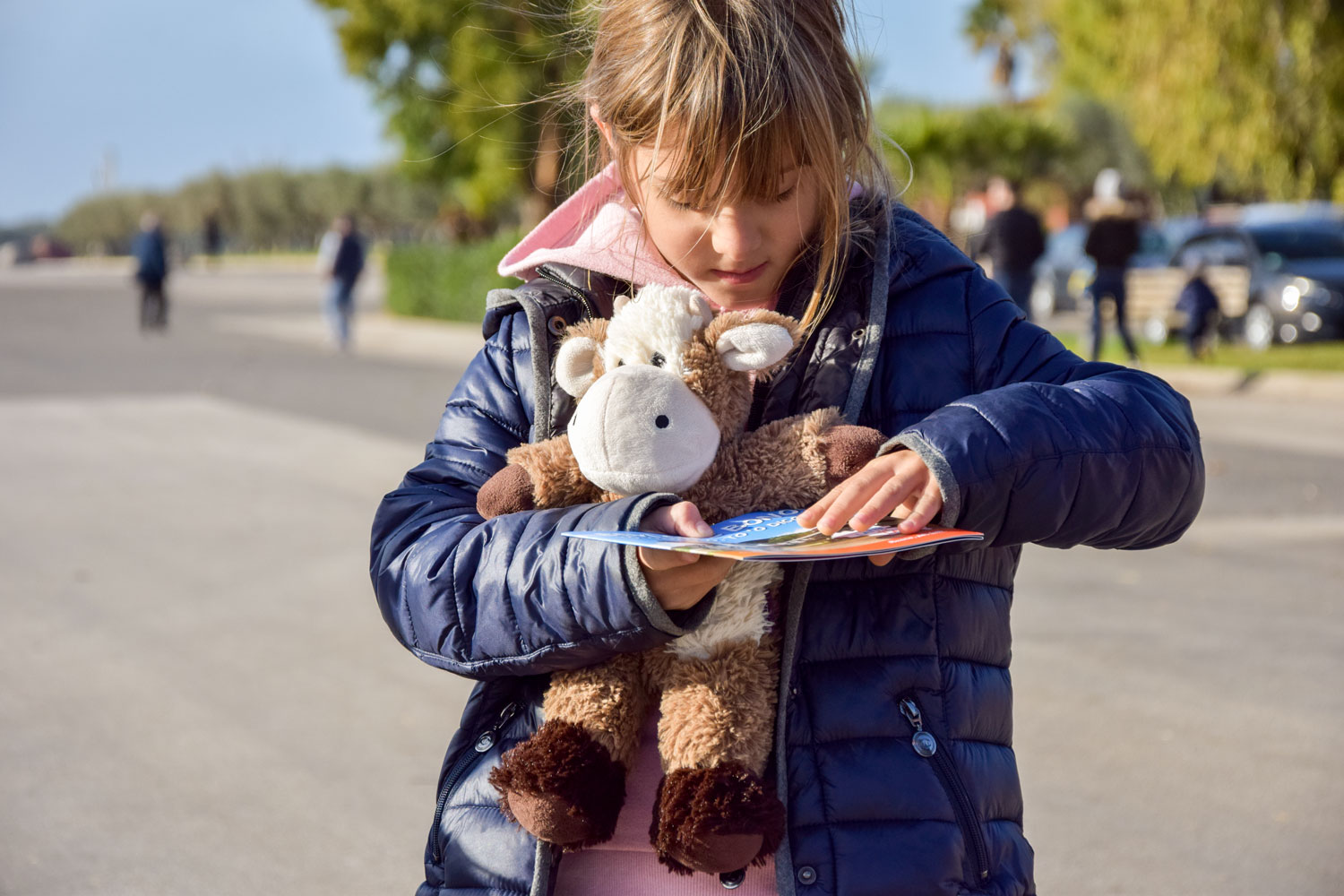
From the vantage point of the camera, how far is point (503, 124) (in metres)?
21.2

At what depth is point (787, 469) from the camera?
4.91ft

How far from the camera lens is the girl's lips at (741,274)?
1.65 m

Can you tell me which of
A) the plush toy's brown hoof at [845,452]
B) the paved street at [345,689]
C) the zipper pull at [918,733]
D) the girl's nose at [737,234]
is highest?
the girl's nose at [737,234]

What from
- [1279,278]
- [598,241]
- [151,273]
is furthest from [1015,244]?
[151,273]

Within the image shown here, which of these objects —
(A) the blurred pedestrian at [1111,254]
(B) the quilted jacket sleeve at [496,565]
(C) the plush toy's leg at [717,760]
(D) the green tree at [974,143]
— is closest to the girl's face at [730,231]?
(B) the quilted jacket sleeve at [496,565]

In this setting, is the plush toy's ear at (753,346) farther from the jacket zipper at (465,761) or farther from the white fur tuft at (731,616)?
the jacket zipper at (465,761)

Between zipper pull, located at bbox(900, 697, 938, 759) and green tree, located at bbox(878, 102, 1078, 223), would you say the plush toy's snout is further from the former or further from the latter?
green tree, located at bbox(878, 102, 1078, 223)

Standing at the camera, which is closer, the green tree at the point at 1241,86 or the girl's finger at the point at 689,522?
the girl's finger at the point at 689,522

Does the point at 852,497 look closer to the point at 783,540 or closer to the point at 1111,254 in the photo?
the point at 783,540

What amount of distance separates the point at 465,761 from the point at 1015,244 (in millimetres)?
13597

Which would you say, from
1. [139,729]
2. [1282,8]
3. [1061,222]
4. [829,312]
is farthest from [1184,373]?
[1061,222]

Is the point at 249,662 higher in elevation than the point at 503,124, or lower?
lower

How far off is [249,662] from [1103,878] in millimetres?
3185

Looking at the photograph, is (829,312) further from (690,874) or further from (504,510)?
(690,874)
